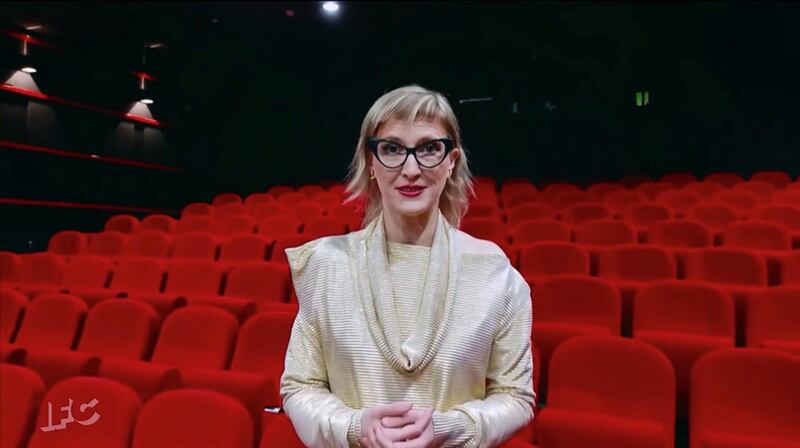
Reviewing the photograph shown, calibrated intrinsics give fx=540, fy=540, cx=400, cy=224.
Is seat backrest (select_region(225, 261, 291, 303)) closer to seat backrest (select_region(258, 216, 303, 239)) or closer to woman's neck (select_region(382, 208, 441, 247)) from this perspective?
seat backrest (select_region(258, 216, 303, 239))

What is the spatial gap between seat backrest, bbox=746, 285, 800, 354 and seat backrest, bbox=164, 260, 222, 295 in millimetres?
1129

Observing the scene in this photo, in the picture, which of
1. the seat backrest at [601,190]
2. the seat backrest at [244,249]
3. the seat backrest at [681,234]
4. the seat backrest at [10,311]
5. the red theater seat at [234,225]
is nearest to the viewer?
the seat backrest at [10,311]

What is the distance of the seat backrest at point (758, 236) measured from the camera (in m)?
1.39

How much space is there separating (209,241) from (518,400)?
150 centimetres

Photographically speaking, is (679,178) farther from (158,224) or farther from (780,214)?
(158,224)

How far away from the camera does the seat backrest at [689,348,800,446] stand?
65cm

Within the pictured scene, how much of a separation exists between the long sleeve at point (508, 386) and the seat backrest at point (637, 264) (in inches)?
38.6

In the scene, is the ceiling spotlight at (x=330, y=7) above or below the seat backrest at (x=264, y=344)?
above

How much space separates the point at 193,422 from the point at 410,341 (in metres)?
0.38

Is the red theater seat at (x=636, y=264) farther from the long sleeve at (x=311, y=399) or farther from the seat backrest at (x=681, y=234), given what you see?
the long sleeve at (x=311, y=399)

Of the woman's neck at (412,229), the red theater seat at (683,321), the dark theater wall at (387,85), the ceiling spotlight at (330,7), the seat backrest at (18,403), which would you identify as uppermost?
the ceiling spotlight at (330,7)

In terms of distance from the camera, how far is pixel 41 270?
1.52 meters

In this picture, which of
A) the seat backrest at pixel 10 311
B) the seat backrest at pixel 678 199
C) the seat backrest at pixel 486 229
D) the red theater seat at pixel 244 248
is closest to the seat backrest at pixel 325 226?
the red theater seat at pixel 244 248

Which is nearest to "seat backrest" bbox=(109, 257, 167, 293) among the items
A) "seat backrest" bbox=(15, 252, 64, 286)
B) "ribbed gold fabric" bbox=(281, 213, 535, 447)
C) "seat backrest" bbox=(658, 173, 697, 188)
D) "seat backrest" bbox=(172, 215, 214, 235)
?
"seat backrest" bbox=(15, 252, 64, 286)
